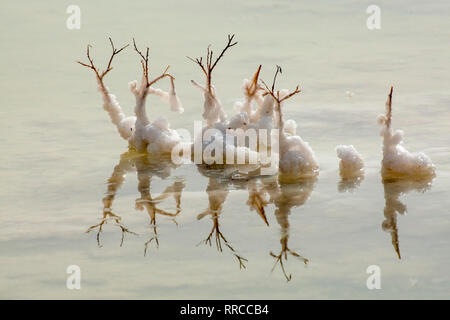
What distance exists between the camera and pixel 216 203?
3246mm

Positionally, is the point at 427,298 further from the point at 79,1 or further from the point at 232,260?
the point at 79,1

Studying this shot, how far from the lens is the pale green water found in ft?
8.61

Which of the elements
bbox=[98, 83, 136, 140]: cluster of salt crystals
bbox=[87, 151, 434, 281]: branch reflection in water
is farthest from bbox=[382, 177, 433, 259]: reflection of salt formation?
bbox=[98, 83, 136, 140]: cluster of salt crystals

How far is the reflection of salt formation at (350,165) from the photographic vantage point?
3.45 metres

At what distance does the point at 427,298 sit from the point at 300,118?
1.95 m

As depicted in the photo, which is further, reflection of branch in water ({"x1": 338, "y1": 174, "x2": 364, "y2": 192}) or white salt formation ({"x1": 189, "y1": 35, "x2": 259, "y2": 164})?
white salt formation ({"x1": 189, "y1": 35, "x2": 259, "y2": 164})

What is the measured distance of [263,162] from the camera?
365 centimetres

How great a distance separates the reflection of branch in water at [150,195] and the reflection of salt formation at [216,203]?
0.11 meters

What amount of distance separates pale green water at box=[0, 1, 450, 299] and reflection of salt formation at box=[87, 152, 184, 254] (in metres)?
0.03

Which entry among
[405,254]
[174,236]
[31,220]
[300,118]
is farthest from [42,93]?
[405,254]

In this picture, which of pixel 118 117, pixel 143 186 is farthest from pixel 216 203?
→ pixel 118 117

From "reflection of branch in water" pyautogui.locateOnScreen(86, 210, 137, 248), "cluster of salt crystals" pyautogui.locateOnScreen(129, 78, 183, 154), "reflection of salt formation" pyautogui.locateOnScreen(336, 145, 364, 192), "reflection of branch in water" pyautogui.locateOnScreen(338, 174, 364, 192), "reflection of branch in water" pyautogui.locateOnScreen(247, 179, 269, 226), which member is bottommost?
"reflection of branch in water" pyautogui.locateOnScreen(86, 210, 137, 248)

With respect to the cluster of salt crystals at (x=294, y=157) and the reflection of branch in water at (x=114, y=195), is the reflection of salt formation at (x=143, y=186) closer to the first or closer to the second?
the reflection of branch in water at (x=114, y=195)

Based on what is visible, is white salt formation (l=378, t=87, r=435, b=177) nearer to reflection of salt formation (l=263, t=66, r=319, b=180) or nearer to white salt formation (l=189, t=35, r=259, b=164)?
reflection of salt formation (l=263, t=66, r=319, b=180)
